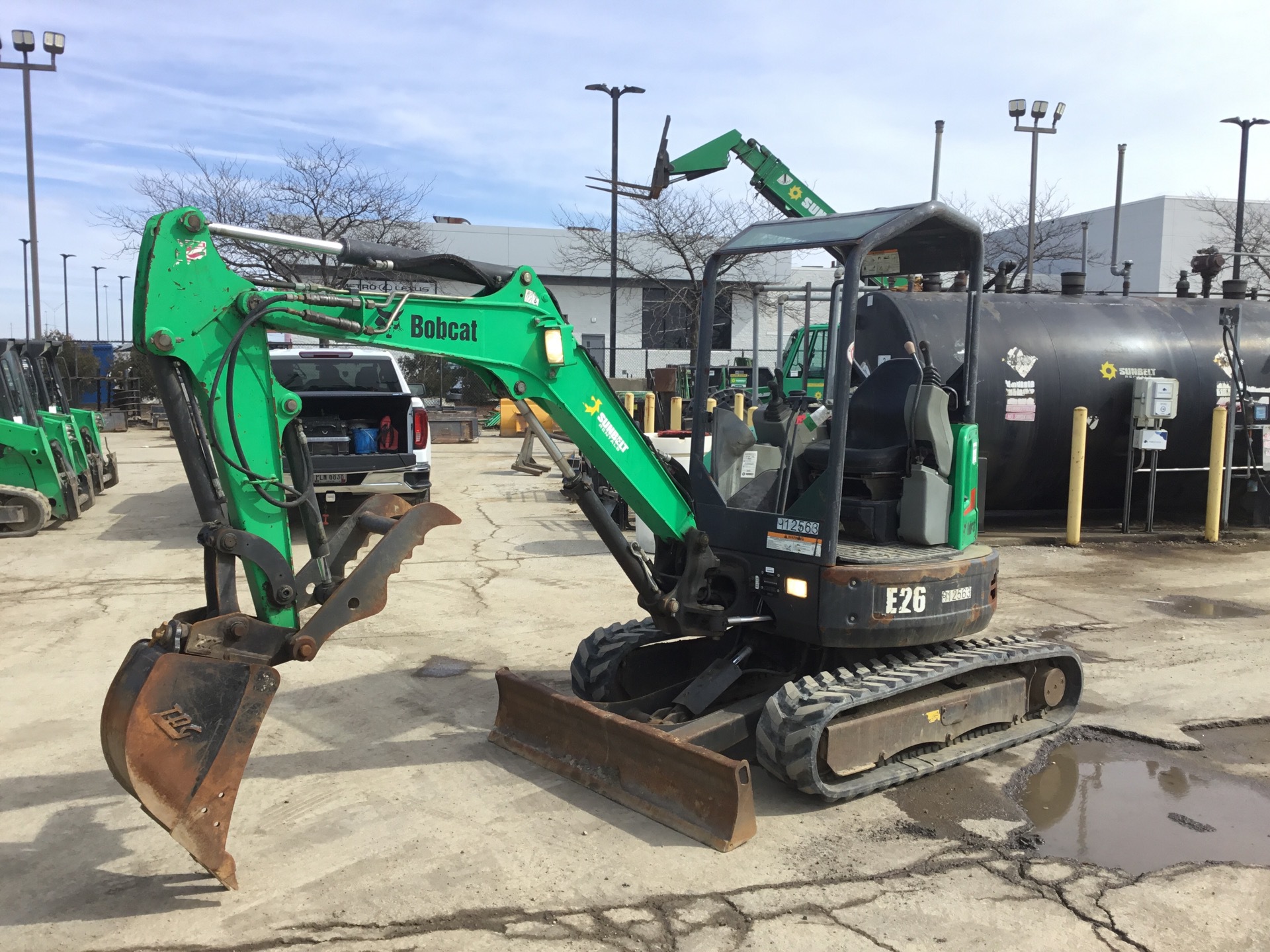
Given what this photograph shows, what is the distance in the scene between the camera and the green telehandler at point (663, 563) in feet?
12.4

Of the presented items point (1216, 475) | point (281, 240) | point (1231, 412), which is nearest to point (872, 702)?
point (281, 240)

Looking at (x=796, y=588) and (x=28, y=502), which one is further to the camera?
(x=28, y=502)

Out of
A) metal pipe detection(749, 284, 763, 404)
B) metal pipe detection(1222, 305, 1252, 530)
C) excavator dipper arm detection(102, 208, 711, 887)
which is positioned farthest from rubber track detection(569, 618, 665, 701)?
metal pipe detection(1222, 305, 1252, 530)

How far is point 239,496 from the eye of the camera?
12.9 feet

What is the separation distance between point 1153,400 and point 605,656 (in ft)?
29.1

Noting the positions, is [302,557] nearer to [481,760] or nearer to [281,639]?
[481,760]

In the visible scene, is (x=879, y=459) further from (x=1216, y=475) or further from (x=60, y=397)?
(x=60, y=397)

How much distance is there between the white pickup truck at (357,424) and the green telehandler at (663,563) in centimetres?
609

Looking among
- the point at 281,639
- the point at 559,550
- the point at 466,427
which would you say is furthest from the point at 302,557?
the point at 466,427

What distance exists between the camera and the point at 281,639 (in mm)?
3990

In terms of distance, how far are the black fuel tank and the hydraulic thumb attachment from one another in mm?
8721

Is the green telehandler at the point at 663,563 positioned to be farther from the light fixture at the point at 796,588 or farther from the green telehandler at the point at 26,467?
the green telehandler at the point at 26,467

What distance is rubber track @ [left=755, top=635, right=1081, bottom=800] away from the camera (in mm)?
4594

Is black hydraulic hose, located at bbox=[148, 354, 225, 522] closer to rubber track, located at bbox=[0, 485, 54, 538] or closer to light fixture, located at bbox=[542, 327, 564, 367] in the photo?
light fixture, located at bbox=[542, 327, 564, 367]
